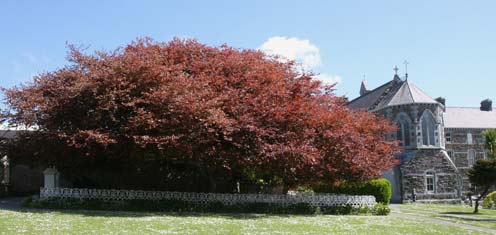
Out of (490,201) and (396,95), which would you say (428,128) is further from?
(490,201)

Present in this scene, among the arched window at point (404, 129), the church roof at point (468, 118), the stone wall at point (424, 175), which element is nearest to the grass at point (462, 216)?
the stone wall at point (424, 175)

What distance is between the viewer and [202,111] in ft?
55.7

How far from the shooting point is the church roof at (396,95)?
41.4 meters

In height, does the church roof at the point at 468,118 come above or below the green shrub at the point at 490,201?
above

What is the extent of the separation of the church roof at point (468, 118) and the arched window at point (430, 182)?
561 inches

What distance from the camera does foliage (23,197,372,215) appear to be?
58.7 feet

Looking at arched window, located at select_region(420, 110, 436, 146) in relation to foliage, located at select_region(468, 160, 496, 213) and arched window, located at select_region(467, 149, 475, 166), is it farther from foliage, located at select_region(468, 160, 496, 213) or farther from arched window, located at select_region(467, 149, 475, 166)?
arched window, located at select_region(467, 149, 475, 166)

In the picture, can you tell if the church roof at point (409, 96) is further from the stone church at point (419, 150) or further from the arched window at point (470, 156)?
the arched window at point (470, 156)

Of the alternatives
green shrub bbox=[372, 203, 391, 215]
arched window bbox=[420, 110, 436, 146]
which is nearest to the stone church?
arched window bbox=[420, 110, 436, 146]

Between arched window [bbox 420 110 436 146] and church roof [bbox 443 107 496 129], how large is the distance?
1322 cm

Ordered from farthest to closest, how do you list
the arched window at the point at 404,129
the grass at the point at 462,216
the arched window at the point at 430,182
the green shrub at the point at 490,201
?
the arched window at the point at 404,129
the arched window at the point at 430,182
the green shrub at the point at 490,201
the grass at the point at 462,216

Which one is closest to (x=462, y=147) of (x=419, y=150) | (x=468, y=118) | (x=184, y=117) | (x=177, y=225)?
(x=468, y=118)

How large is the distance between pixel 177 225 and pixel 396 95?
108 feet

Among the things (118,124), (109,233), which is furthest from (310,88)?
(109,233)
